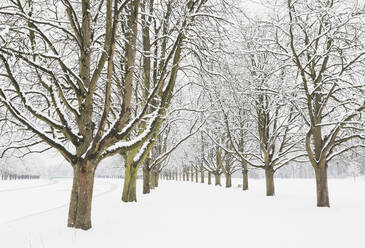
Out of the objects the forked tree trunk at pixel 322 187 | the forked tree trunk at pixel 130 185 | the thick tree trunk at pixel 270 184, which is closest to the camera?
the forked tree trunk at pixel 322 187

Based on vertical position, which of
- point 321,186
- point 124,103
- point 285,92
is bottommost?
point 321,186

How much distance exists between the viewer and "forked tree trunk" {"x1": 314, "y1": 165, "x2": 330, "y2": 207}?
372 inches

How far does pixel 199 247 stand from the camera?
4.54m

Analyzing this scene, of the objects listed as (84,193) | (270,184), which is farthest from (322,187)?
(84,193)

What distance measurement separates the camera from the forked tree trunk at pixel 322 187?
944 cm

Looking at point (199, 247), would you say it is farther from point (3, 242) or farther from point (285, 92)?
point (285, 92)

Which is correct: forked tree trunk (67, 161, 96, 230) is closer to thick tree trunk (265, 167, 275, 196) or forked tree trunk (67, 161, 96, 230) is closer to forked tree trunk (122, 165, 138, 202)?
forked tree trunk (122, 165, 138, 202)

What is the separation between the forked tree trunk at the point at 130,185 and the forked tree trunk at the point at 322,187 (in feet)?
23.4

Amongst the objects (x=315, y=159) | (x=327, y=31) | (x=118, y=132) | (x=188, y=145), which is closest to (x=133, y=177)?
(x=118, y=132)

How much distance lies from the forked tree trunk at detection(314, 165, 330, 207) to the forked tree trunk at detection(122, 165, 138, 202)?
281 inches

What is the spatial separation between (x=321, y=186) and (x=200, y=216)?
189 inches

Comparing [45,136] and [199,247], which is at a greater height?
[45,136]

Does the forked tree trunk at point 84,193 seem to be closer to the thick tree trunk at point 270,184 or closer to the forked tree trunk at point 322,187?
the forked tree trunk at point 322,187

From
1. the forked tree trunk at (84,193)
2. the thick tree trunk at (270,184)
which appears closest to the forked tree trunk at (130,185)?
the forked tree trunk at (84,193)
